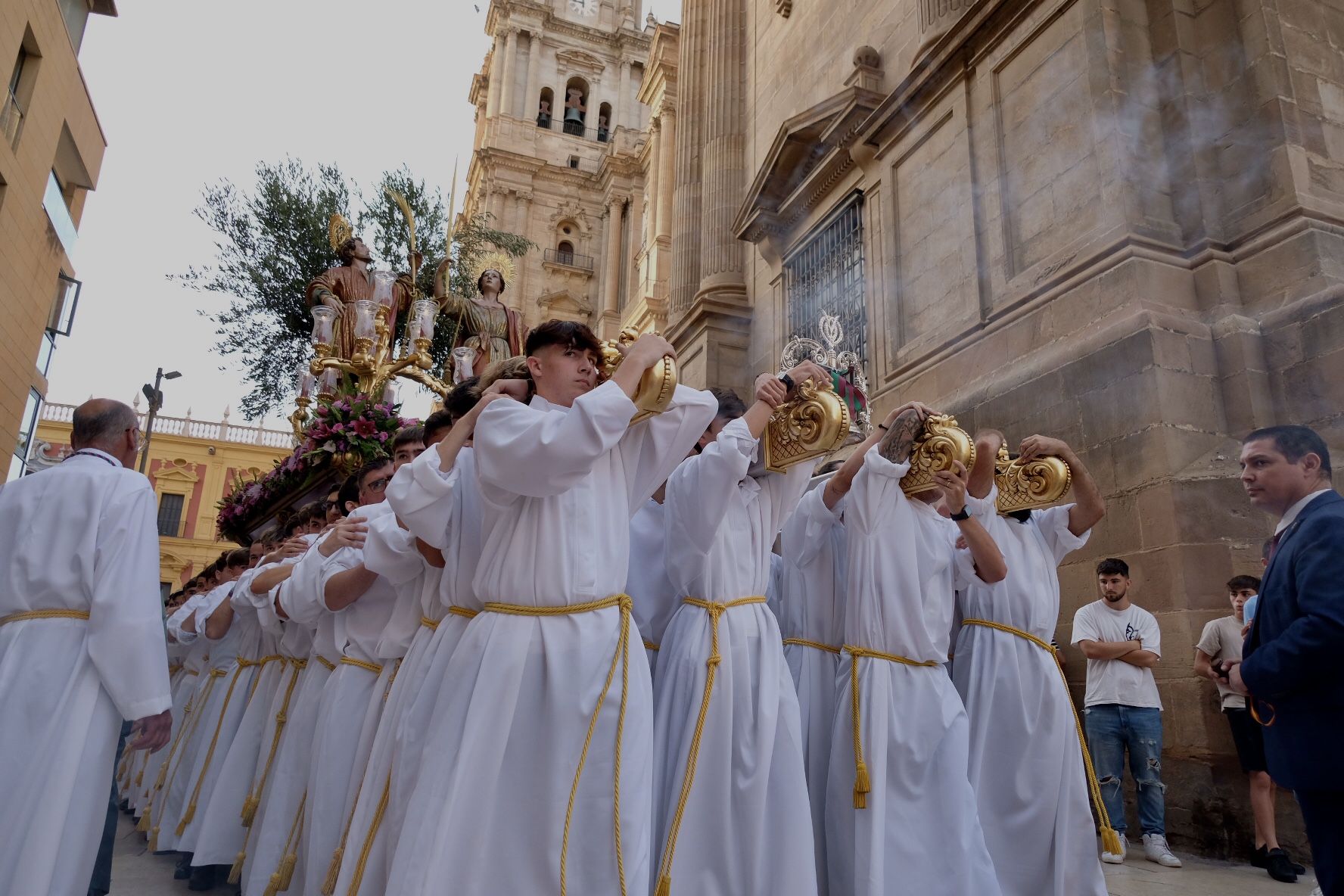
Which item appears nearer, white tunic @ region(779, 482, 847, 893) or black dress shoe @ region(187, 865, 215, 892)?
white tunic @ region(779, 482, 847, 893)

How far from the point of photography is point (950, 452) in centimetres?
351

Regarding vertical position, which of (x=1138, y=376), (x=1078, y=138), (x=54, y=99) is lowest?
(x=1138, y=376)

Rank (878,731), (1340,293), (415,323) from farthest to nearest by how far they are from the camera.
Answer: (415,323) → (1340,293) → (878,731)

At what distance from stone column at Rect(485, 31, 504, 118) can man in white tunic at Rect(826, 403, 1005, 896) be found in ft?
118

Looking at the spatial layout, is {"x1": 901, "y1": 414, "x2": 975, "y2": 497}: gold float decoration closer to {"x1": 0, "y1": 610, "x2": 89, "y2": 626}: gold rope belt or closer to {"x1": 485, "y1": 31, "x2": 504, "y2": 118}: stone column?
{"x1": 0, "y1": 610, "x2": 89, "y2": 626}: gold rope belt

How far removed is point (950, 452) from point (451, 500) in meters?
1.91

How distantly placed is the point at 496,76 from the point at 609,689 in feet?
126

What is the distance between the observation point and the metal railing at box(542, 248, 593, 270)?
113ft

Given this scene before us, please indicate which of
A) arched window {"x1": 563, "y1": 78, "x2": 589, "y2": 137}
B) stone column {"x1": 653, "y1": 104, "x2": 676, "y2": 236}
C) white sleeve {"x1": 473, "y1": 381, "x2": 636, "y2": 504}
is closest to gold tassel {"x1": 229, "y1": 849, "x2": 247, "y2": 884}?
white sleeve {"x1": 473, "y1": 381, "x2": 636, "y2": 504}

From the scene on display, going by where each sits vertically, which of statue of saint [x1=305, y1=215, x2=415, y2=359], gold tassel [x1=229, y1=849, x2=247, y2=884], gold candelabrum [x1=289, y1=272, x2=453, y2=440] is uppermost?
statue of saint [x1=305, y1=215, x2=415, y2=359]

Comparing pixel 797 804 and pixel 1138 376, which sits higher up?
pixel 1138 376

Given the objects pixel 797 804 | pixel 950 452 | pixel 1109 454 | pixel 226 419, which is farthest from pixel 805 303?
pixel 226 419

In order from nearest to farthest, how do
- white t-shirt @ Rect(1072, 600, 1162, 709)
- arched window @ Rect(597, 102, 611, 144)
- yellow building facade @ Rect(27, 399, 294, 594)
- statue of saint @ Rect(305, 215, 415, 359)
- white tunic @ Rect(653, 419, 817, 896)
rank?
white tunic @ Rect(653, 419, 817, 896) → white t-shirt @ Rect(1072, 600, 1162, 709) → statue of saint @ Rect(305, 215, 415, 359) → yellow building facade @ Rect(27, 399, 294, 594) → arched window @ Rect(597, 102, 611, 144)

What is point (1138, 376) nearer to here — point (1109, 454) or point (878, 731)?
point (1109, 454)
